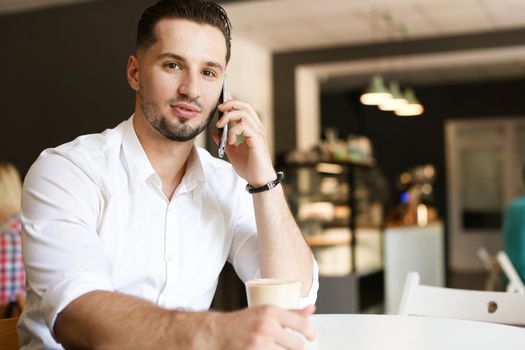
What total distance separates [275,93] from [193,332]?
7.42 meters

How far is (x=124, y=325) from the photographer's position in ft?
3.59

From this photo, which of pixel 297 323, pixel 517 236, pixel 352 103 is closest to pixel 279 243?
pixel 297 323

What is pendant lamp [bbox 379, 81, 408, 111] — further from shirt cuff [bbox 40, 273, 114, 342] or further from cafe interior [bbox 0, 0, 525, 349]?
shirt cuff [bbox 40, 273, 114, 342]

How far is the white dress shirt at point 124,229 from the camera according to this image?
1302mm

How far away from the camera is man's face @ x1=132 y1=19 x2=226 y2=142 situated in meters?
1.55

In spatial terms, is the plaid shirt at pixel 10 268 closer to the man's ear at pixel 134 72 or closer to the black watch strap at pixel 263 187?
the man's ear at pixel 134 72

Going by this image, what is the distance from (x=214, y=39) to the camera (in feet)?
5.25

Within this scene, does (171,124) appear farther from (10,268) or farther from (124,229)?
(10,268)

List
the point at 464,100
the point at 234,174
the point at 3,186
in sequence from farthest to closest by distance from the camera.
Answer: the point at 464,100 → the point at 3,186 → the point at 234,174

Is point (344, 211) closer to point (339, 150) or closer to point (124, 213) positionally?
point (339, 150)

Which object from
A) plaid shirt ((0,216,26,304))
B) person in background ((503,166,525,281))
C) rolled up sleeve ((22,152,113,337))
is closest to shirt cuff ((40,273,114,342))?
rolled up sleeve ((22,152,113,337))

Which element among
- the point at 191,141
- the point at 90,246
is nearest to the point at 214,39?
the point at 191,141

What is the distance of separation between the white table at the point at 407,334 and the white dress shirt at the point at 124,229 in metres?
0.17

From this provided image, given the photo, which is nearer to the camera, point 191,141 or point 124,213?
point 124,213
